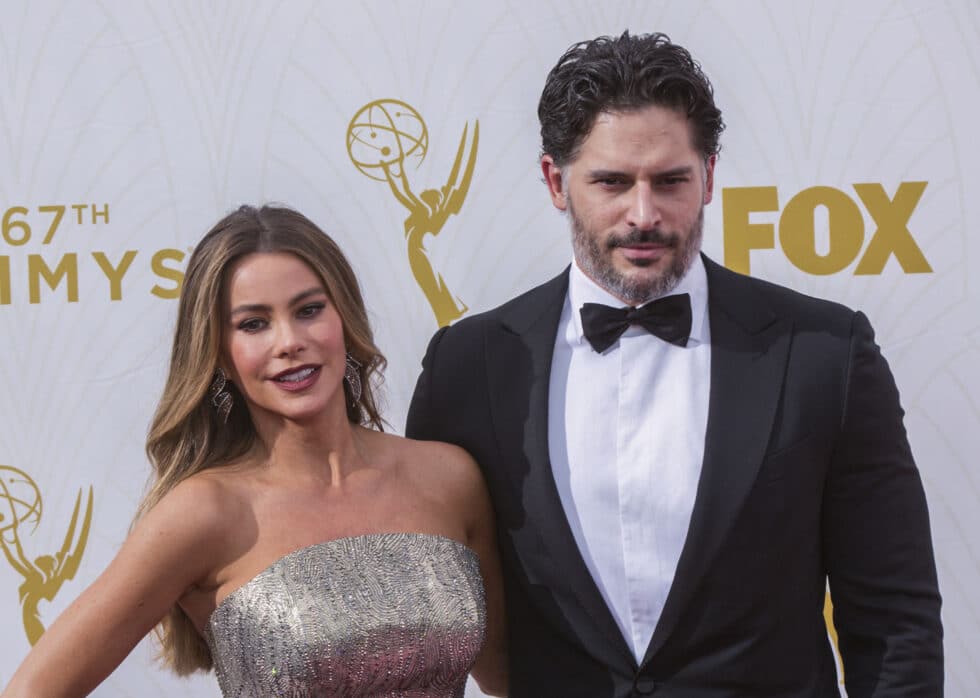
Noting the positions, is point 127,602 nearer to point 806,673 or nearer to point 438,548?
point 438,548

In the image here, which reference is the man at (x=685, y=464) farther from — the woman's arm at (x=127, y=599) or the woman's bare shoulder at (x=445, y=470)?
the woman's arm at (x=127, y=599)

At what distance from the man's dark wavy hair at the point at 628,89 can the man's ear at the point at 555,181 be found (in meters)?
0.03

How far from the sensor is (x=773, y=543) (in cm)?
172

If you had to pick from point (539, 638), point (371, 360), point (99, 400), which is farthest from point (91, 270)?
point (539, 638)

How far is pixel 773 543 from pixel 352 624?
0.59 metres

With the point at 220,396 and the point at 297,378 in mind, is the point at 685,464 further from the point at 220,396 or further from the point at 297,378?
the point at 220,396

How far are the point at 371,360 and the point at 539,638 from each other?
50 cm

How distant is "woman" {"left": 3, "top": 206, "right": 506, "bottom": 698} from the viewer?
1.71m

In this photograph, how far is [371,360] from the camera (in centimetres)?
194

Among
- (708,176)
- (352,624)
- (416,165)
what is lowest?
(352,624)

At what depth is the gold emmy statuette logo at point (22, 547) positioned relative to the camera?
7.77ft

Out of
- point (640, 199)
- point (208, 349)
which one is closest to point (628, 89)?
point (640, 199)

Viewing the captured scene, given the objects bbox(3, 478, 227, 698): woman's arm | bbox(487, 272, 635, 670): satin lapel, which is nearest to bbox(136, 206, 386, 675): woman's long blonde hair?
bbox(3, 478, 227, 698): woman's arm

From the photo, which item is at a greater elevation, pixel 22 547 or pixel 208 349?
pixel 208 349
